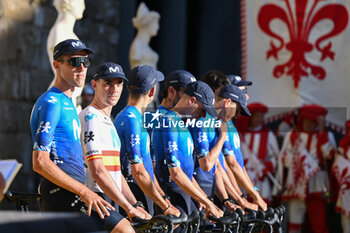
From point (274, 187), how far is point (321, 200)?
2.01ft

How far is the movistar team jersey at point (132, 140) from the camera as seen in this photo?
488cm

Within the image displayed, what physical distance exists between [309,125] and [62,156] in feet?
20.8

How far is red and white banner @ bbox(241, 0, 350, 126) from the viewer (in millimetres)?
10773

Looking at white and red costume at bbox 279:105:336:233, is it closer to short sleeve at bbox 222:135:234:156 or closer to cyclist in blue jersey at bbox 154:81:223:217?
short sleeve at bbox 222:135:234:156

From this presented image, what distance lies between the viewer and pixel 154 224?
14.0ft

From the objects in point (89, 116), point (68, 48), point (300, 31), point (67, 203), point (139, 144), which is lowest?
point (67, 203)

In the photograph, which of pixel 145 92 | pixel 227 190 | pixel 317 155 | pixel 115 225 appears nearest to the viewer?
pixel 115 225

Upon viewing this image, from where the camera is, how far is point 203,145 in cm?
567

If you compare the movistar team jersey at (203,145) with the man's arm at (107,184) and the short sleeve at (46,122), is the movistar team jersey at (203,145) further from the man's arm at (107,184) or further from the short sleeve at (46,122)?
the short sleeve at (46,122)

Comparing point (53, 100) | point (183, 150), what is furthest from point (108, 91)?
point (183, 150)

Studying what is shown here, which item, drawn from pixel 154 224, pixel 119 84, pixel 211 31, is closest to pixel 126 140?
pixel 119 84

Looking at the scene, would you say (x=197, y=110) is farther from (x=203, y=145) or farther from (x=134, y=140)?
(x=134, y=140)

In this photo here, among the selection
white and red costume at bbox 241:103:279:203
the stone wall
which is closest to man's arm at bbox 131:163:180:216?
the stone wall

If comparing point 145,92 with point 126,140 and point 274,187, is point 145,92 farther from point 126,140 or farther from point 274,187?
point 274,187
